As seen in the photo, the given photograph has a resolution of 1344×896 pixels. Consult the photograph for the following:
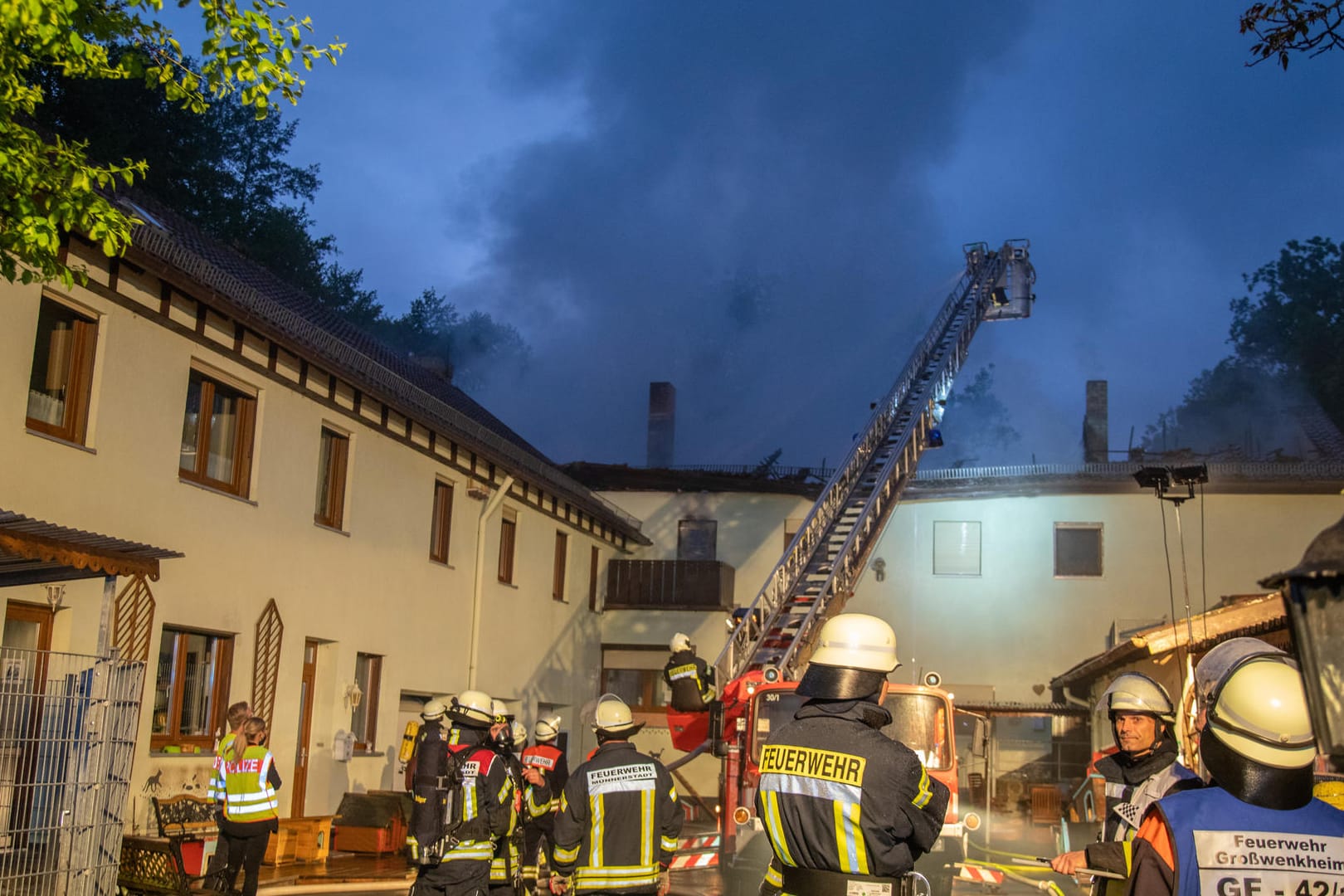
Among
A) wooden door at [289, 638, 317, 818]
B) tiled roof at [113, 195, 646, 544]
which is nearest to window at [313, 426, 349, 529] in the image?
tiled roof at [113, 195, 646, 544]

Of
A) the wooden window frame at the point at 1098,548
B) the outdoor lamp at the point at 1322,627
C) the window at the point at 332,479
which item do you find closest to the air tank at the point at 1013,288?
the wooden window frame at the point at 1098,548

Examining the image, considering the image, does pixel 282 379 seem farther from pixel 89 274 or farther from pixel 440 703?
pixel 440 703

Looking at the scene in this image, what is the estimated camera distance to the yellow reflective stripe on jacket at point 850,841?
425 centimetres

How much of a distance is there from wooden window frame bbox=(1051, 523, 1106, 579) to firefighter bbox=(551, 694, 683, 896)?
2233cm

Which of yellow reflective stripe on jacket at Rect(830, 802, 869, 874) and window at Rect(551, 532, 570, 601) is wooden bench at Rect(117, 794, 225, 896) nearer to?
yellow reflective stripe on jacket at Rect(830, 802, 869, 874)

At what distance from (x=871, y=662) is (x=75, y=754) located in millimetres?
5718

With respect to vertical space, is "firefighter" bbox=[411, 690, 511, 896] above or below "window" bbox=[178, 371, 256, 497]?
below

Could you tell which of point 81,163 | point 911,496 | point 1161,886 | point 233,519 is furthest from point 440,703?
point 911,496

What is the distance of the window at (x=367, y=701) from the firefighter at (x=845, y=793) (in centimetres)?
1282

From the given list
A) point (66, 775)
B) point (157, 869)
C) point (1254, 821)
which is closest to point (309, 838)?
point (157, 869)

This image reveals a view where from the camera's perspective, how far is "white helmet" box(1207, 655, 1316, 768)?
2777mm

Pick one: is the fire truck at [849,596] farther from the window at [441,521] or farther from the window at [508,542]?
the window at [508,542]

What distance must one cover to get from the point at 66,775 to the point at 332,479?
824cm

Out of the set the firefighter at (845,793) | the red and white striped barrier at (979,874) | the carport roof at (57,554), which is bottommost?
the red and white striped barrier at (979,874)
